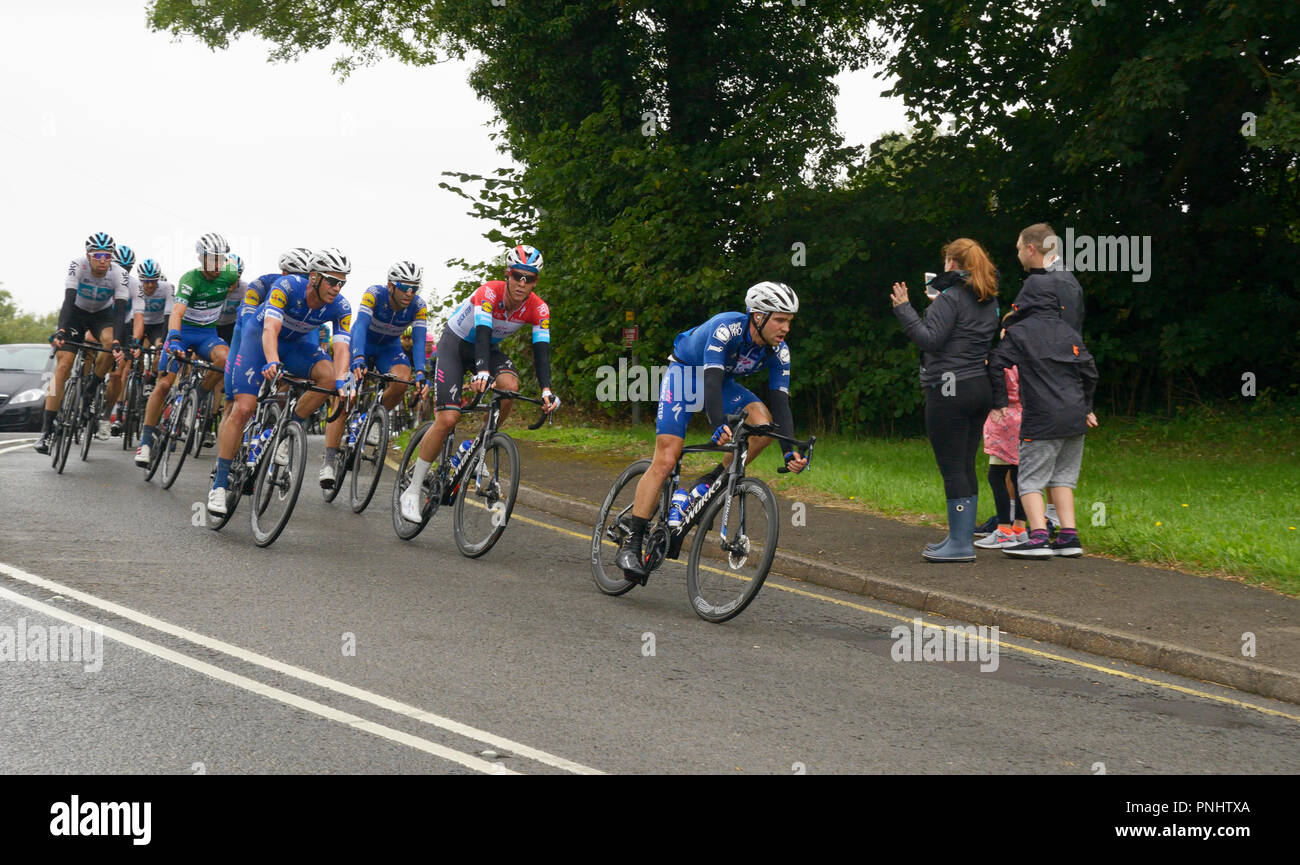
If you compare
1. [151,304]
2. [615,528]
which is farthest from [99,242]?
[615,528]

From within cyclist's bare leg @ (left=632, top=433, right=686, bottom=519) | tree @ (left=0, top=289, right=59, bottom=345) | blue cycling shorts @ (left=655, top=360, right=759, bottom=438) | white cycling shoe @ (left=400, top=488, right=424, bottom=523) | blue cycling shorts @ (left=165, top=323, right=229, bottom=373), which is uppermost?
tree @ (left=0, top=289, right=59, bottom=345)

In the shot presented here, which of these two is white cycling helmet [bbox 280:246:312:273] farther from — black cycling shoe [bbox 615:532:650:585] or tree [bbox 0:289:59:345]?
tree [bbox 0:289:59:345]

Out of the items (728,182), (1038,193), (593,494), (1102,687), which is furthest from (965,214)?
(1102,687)

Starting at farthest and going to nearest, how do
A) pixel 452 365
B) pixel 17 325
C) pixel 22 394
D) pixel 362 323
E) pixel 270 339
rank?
pixel 17 325, pixel 22 394, pixel 362 323, pixel 452 365, pixel 270 339

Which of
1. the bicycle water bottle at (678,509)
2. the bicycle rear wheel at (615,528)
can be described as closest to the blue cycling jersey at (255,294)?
the bicycle rear wheel at (615,528)

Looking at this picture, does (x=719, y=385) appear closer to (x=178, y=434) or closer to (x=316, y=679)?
(x=316, y=679)

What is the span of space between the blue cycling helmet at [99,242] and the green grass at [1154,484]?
6.49 m

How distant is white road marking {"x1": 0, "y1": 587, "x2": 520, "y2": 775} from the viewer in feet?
15.0

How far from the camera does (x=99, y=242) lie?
13375 mm

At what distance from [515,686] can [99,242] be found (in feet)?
32.4

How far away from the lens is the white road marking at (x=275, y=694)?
4578 millimetres

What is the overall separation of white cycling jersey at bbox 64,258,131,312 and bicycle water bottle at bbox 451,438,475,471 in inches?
246

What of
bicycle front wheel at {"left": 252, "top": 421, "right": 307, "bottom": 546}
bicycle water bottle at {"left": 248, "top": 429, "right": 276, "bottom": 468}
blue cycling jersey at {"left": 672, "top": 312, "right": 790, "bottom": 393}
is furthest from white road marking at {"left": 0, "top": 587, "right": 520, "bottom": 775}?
blue cycling jersey at {"left": 672, "top": 312, "right": 790, "bottom": 393}

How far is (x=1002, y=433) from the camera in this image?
9352 mm
